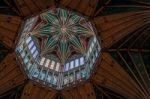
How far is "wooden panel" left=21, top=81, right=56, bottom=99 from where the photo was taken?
31312 mm

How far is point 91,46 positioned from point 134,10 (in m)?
9.18

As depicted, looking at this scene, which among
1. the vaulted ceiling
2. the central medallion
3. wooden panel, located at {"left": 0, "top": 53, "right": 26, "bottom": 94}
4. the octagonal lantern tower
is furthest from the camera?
the central medallion

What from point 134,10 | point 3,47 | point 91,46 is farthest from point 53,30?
point 134,10

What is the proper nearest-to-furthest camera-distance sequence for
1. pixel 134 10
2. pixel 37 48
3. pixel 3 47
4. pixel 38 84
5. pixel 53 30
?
1. pixel 134 10
2. pixel 3 47
3. pixel 38 84
4. pixel 37 48
5. pixel 53 30

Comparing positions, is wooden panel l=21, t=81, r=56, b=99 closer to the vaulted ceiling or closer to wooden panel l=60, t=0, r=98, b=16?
the vaulted ceiling

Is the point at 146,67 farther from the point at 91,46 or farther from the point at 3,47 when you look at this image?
the point at 3,47

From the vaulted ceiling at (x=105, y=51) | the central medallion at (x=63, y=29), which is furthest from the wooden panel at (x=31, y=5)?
the central medallion at (x=63, y=29)

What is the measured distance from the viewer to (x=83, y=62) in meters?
35.5

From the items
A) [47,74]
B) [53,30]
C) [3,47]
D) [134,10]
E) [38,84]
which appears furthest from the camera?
[53,30]

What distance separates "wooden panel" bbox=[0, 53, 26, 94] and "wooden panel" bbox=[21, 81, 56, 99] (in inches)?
34.7

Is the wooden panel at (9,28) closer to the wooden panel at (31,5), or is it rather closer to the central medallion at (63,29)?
the wooden panel at (31,5)

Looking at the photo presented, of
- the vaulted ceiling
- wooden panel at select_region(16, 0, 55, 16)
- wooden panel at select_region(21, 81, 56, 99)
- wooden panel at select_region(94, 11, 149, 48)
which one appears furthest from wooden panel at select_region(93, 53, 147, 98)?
wooden panel at select_region(16, 0, 55, 16)

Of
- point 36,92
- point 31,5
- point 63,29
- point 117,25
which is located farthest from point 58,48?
point 31,5

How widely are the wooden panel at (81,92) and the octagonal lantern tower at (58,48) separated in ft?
2.03
